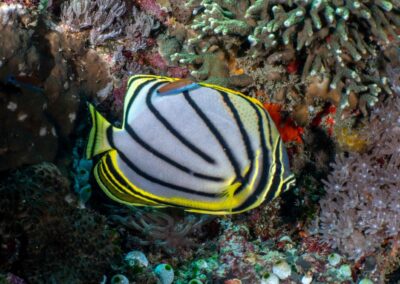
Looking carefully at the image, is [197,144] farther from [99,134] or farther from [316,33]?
[316,33]

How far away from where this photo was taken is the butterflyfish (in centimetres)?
245

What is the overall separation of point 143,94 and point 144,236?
6.18ft

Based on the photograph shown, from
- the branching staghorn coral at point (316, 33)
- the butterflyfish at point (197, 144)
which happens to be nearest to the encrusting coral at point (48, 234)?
the butterflyfish at point (197, 144)

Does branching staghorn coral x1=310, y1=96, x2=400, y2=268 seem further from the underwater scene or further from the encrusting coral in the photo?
the encrusting coral

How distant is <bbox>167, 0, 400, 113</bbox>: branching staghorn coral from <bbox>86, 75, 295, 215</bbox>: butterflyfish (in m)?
1.58

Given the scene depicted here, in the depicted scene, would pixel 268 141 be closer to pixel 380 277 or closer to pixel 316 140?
pixel 316 140

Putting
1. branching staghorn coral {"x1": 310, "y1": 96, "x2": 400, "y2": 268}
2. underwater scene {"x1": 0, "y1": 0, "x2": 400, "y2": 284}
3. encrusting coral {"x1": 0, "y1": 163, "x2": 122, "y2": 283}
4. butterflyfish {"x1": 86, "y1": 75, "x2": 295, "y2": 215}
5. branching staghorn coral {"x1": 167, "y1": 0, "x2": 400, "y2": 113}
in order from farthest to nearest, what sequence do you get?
branching staghorn coral {"x1": 310, "y1": 96, "x2": 400, "y2": 268}
branching staghorn coral {"x1": 167, "y1": 0, "x2": 400, "y2": 113}
underwater scene {"x1": 0, "y1": 0, "x2": 400, "y2": 284}
encrusting coral {"x1": 0, "y1": 163, "x2": 122, "y2": 283}
butterflyfish {"x1": 86, "y1": 75, "x2": 295, "y2": 215}

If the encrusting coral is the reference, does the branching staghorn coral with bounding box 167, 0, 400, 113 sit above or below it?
above

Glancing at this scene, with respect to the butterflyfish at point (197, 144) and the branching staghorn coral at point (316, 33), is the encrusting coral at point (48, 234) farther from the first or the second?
the branching staghorn coral at point (316, 33)

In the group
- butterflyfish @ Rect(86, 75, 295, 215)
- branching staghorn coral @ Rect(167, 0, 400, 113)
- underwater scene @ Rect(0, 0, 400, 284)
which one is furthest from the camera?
branching staghorn coral @ Rect(167, 0, 400, 113)

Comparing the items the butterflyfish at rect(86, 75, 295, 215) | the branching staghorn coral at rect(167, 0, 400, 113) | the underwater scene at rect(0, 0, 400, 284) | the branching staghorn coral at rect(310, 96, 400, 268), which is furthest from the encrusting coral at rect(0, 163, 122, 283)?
the branching staghorn coral at rect(310, 96, 400, 268)

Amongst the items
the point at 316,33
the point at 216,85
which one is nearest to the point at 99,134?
the point at 216,85

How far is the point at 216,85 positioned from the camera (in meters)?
3.37

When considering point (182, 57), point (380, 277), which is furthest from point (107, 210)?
point (380, 277)
